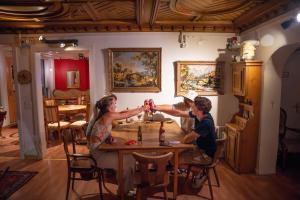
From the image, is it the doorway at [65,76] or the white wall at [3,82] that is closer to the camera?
the white wall at [3,82]

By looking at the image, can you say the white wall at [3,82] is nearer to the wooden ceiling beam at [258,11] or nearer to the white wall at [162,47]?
the white wall at [162,47]

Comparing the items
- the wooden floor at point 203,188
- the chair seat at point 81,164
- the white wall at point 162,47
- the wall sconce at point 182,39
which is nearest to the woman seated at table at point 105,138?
the chair seat at point 81,164

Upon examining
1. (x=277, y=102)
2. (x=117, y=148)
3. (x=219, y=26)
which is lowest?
(x=117, y=148)

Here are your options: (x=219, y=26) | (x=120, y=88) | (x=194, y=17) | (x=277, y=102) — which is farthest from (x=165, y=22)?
(x=277, y=102)

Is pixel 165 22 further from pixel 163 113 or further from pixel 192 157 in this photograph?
pixel 192 157

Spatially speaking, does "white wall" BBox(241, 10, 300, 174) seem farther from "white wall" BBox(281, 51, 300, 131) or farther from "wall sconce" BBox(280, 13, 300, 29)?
"white wall" BBox(281, 51, 300, 131)

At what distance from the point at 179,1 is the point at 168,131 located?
1907 mm

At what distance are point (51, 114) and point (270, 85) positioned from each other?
483 centimetres

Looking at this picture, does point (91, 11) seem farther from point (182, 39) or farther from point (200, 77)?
point (200, 77)

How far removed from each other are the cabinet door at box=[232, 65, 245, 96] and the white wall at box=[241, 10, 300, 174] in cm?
32

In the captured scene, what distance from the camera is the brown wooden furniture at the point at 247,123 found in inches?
153

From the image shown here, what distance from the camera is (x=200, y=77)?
15.4 feet

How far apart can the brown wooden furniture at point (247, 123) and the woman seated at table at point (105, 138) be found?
1.99m

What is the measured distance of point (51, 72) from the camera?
9.52 meters
